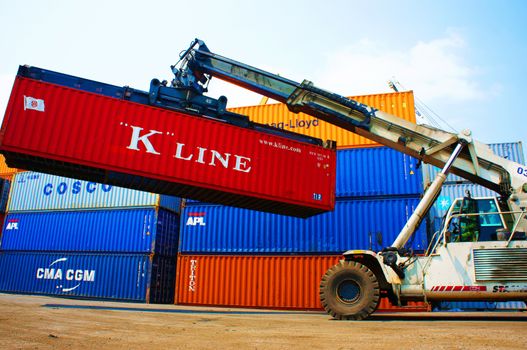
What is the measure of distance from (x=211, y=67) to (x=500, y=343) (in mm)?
9690

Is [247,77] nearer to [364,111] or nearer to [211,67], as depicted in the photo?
[211,67]

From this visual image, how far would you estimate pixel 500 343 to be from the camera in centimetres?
464

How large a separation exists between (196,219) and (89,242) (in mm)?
5637

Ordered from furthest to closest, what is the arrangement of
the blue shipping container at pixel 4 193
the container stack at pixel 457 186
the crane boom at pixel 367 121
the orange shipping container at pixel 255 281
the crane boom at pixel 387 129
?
the blue shipping container at pixel 4 193
the container stack at pixel 457 186
the orange shipping container at pixel 255 281
the crane boom at pixel 367 121
the crane boom at pixel 387 129

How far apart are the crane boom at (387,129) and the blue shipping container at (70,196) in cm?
776

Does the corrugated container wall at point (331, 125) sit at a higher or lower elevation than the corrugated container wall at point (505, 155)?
higher

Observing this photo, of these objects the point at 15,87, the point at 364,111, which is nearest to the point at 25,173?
the point at 15,87

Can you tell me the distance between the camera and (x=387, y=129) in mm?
10516

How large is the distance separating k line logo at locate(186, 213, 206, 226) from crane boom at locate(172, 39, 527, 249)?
19.6ft

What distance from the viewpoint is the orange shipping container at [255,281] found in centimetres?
1384

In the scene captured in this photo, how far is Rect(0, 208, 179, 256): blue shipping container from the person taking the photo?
55.5 ft

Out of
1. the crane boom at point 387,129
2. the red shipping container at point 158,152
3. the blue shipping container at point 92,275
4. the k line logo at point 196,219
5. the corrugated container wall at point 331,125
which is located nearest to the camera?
the crane boom at point 387,129

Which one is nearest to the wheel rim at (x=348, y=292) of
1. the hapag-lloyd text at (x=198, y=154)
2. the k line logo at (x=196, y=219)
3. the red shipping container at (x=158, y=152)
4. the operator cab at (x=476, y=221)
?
the operator cab at (x=476, y=221)

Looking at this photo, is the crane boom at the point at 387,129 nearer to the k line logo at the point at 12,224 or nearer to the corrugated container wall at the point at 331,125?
the corrugated container wall at the point at 331,125
